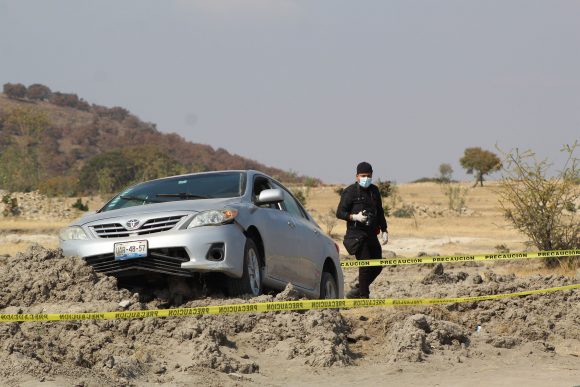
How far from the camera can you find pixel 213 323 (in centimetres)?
1030

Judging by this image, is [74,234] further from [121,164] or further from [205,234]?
[121,164]

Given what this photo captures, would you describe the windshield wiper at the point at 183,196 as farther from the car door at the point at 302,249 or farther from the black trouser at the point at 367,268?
the black trouser at the point at 367,268

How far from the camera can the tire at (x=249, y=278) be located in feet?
36.3

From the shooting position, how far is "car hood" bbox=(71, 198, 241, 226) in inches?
432

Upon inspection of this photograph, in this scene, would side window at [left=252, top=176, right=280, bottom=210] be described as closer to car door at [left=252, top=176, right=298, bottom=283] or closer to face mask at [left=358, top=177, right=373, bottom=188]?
car door at [left=252, top=176, right=298, bottom=283]

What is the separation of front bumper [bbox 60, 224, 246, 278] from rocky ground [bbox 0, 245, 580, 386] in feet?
0.64

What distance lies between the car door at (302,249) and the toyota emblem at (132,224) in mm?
1741

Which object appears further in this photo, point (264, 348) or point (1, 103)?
point (1, 103)

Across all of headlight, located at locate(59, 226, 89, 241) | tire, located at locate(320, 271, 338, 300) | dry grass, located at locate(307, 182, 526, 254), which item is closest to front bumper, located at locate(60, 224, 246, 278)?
headlight, located at locate(59, 226, 89, 241)

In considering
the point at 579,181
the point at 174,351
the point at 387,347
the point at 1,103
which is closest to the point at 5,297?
the point at 174,351

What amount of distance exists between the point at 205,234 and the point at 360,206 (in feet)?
12.1

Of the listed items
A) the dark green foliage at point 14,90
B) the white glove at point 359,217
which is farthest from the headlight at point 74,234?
the dark green foliage at point 14,90

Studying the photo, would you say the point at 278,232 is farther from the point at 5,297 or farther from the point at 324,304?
the point at 5,297

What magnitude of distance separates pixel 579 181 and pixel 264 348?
13958 mm
